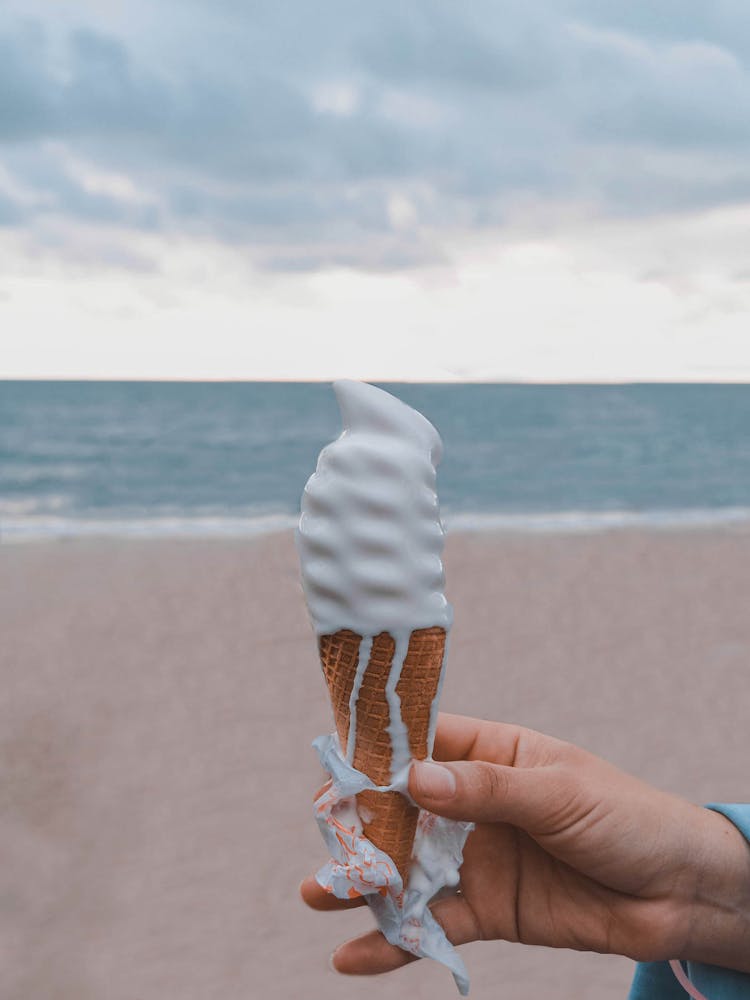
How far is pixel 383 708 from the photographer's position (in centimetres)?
213

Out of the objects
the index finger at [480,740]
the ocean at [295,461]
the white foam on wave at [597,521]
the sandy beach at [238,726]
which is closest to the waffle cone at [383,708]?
the index finger at [480,740]

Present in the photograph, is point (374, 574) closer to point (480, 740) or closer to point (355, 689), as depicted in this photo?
point (355, 689)

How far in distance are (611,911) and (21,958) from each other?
343 centimetres

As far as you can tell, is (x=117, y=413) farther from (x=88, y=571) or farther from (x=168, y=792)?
(x=168, y=792)

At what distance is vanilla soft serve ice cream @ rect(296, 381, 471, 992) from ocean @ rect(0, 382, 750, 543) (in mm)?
11606

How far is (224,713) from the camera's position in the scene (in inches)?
282

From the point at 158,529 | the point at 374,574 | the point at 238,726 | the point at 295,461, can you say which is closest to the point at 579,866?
the point at 374,574

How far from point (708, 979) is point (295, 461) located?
1038 inches

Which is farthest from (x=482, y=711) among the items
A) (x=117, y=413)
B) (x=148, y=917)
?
(x=117, y=413)

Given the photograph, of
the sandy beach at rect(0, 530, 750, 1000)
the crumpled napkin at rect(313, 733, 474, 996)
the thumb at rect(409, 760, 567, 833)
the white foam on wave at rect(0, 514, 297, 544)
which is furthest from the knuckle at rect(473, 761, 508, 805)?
the white foam on wave at rect(0, 514, 297, 544)

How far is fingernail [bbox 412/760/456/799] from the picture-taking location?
207cm

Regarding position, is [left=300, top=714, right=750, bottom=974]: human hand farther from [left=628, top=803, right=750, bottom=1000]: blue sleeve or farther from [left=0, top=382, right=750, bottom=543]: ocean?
[left=0, top=382, right=750, bottom=543]: ocean

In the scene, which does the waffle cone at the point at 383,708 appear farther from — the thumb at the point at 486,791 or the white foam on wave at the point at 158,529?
the white foam on wave at the point at 158,529

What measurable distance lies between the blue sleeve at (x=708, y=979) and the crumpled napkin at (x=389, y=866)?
0.61 meters
